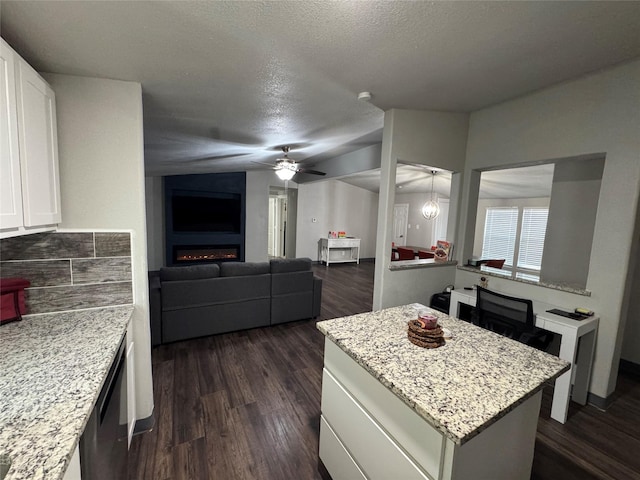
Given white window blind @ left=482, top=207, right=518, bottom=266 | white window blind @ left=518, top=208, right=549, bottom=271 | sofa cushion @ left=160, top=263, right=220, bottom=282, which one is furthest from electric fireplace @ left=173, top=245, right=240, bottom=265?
white window blind @ left=518, top=208, right=549, bottom=271

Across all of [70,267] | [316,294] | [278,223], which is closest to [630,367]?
[316,294]

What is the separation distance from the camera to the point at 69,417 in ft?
2.72

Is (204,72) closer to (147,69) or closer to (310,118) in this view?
(147,69)

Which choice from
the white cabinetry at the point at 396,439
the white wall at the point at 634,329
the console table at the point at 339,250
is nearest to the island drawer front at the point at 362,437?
the white cabinetry at the point at 396,439

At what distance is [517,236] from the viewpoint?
21.6 feet

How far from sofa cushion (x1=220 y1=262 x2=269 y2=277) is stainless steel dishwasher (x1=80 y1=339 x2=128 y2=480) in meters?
1.69

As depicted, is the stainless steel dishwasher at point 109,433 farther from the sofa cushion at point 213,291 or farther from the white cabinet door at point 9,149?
the sofa cushion at point 213,291

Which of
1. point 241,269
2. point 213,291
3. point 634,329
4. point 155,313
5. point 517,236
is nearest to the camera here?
point 634,329

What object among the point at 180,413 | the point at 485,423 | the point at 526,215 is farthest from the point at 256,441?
the point at 526,215

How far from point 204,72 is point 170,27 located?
436mm

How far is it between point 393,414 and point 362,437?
28 cm

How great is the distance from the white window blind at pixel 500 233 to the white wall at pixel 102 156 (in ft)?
25.5

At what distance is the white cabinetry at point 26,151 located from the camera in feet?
3.54

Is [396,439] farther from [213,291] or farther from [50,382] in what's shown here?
[213,291]
